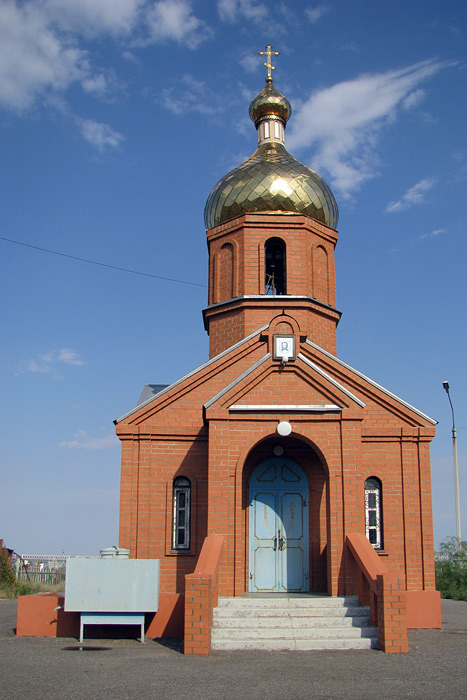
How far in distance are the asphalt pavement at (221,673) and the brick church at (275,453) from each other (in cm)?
67

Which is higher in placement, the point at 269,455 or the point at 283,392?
the point at 283,392

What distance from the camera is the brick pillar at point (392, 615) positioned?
9023 millimetres

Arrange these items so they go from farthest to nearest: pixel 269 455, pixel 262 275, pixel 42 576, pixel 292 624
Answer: pixel 42 576
pixel 262 275
pixel 269 455
pixel 292 624

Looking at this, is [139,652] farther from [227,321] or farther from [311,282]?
[311,282]

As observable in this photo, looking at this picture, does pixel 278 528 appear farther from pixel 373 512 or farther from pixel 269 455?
pixel 373 512

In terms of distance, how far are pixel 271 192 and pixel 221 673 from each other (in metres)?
10.2

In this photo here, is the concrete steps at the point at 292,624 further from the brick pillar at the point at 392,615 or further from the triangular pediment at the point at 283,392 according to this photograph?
the triangular pediment at the point at 283,392

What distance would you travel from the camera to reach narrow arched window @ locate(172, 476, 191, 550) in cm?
1245

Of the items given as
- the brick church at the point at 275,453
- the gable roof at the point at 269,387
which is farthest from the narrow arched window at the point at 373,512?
the gable roof at the point at 269,387

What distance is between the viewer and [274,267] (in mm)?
15500

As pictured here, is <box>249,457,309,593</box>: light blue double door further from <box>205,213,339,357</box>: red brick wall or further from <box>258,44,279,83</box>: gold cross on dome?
→ <box>258,44,279,83</box>: gold cross on dome

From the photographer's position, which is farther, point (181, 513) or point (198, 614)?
point (181, 513)

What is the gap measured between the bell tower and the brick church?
0.03m

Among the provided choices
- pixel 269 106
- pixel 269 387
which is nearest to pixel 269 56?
pixel 269 106
